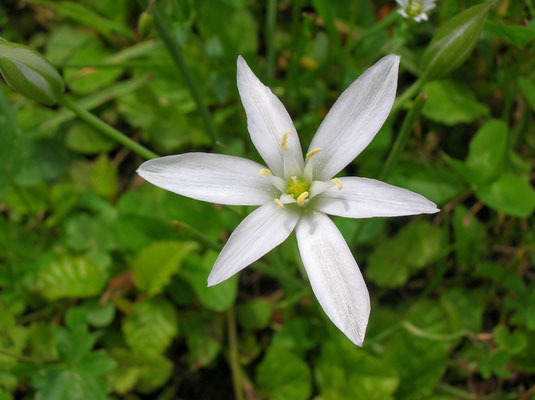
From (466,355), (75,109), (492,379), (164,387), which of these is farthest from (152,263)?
(492,379)

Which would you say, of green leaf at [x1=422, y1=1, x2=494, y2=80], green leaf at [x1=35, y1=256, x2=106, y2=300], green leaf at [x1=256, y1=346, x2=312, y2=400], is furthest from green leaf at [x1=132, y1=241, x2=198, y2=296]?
green leaf at [x1=422, y1=1, x2=494, y2=80]

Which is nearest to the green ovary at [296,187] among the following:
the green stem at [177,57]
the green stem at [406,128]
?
the green stem at [406,128]

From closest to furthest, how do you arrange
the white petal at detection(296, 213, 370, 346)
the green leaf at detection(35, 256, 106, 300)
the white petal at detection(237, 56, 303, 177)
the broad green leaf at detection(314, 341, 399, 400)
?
the white petal at detection(296, 213, 370, 346)
the white petal at detection(237, 56, 303, 177)
the broad green leaf at detection(314, 341, 399, 400)
the green leaf at detection(35, 256, 106, 300)

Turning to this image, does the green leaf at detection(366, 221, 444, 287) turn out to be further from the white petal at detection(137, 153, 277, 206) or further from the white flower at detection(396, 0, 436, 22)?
the white petal at detection(137, 153, 277, 206)

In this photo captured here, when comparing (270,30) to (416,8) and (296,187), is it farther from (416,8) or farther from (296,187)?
(296,187)

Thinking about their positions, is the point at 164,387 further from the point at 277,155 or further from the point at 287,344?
the point at 277,155

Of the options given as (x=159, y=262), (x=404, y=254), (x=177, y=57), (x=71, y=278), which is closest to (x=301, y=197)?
(x=177, y=57)

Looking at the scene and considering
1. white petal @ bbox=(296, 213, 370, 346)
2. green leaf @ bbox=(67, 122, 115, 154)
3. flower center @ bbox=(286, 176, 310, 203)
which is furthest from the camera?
green leaf @ bbox=(67, 122, 115, 154)
